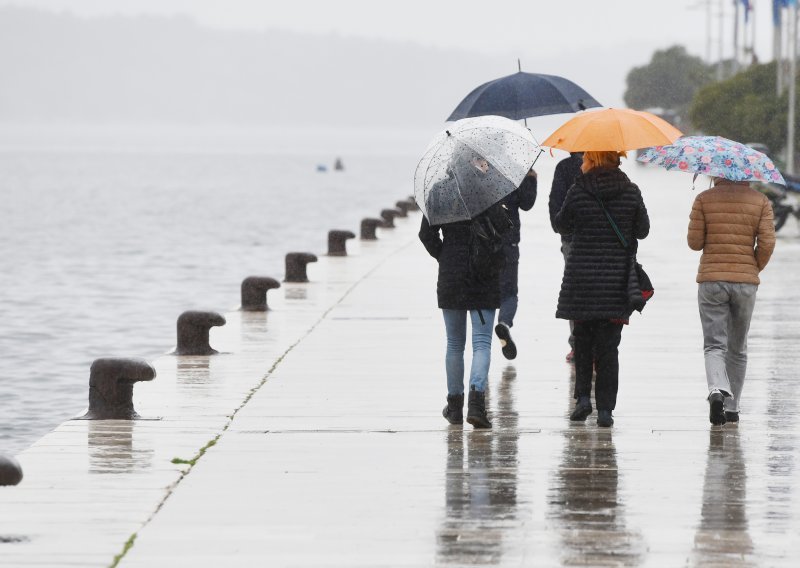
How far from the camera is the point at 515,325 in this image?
46.8ft

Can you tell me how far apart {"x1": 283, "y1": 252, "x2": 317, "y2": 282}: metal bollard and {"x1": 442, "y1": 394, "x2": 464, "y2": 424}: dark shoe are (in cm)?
917

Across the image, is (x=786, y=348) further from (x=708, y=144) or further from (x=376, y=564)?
(x=376, y=564)

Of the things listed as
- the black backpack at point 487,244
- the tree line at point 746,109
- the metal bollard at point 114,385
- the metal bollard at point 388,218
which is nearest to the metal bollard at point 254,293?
the metal bollard at point 114,385

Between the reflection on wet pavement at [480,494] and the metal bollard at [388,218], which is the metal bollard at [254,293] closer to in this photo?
the reflection on wet pavement at [480,494]

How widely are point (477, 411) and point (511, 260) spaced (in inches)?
119

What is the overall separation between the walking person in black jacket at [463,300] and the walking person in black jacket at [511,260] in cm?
182

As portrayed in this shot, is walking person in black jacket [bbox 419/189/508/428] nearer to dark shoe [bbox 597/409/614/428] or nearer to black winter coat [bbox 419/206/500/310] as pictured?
black winter coat [bbox 419/206/500/310]

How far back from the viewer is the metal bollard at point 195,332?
39.8ft

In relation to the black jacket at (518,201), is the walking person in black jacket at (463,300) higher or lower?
lower

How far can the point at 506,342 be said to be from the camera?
11.4 meters

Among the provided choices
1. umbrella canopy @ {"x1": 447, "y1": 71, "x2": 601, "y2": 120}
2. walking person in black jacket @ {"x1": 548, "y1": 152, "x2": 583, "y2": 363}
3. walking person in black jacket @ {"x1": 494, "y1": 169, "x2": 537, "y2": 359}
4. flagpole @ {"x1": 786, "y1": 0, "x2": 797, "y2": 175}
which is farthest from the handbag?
flagpole @ {"x1": 786, "y1": 0, "x2": 797, "y2": 175}

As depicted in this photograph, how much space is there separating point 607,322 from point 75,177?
117 m

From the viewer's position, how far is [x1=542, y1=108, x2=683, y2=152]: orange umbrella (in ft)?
29.3

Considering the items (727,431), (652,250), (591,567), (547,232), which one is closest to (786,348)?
(727,431)
